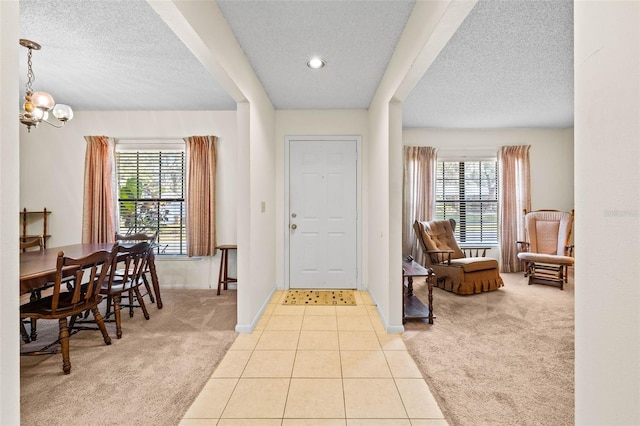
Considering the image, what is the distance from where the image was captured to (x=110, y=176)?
4.28m

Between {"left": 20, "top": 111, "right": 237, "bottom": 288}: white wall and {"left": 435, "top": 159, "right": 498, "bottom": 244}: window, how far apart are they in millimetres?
3556

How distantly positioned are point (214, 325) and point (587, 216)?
311 centimetres

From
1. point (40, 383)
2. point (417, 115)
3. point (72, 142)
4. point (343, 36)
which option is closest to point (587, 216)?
point (343, 36)

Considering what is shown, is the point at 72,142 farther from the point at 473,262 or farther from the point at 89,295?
the point at 473,262

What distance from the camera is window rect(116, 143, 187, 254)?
442 centimetres

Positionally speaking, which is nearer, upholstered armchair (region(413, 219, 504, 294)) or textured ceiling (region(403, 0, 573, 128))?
textured ceiling (region(403, 0, 573, 128))

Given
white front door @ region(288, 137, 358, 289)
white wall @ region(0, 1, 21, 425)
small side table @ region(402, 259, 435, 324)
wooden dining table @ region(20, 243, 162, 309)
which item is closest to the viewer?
white wall @ region(0, 1, 21, 425)

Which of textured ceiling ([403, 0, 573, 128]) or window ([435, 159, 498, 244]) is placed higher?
textured ceiling ([403, 0, 573, 128])

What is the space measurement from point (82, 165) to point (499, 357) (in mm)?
5409

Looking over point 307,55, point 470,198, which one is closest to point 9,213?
point 307,55

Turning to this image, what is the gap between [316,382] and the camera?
2072 mm

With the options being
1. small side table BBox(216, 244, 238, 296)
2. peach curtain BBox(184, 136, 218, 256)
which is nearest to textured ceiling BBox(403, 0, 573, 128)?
peach curtain BBox(184, 136, 218, 256)

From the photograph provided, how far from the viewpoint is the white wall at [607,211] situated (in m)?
0.58

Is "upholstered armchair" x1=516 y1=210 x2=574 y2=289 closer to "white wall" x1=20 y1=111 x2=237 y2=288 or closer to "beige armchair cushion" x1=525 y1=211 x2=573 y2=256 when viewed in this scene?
"beige armchair cushion" x1=525 y1=211 x2=573 y2=256
